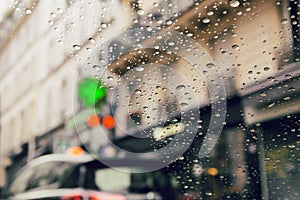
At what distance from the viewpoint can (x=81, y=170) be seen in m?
1.71

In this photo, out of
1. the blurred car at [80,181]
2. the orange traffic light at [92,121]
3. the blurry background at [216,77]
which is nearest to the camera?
the blurry background at [216,77]

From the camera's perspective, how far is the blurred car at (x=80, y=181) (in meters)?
1.51

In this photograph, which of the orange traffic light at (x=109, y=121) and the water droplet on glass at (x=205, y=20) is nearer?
the water droplet on glass at (x=205, y=20)

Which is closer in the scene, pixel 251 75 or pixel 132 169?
pixel 251 75

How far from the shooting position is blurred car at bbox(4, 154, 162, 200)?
151cm

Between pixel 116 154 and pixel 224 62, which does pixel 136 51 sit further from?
pixel 116 154

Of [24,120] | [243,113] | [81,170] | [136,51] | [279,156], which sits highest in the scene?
[24,120]

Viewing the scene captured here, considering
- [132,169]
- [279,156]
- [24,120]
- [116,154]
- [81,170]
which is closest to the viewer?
[279,156]

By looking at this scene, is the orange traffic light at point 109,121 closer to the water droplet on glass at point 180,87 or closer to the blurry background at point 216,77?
the blurry background at point 216,77

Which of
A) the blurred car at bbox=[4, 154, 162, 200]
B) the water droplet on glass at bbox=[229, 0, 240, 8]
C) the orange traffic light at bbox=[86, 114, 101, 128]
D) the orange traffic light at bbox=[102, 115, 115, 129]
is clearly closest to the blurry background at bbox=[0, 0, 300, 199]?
the water droplet on glass at bbox=[229, 0, 240, 8]

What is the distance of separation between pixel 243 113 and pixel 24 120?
7144mm

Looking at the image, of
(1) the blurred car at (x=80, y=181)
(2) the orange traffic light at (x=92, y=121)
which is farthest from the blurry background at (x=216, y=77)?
(2) the orange traffic light at (x=92, y=121)

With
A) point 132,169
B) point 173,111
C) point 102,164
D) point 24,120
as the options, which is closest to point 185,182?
point 173,111

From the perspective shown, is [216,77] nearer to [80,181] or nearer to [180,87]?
[180,87]
